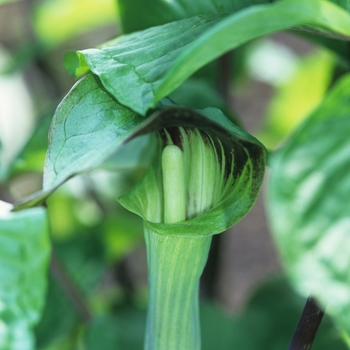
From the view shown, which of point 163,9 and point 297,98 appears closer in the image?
point 163,9

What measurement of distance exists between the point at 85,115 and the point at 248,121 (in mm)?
1772

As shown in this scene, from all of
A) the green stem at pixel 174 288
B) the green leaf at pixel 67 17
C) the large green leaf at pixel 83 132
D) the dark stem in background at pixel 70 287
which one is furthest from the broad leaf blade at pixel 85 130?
the green leaf at pixel 67 17

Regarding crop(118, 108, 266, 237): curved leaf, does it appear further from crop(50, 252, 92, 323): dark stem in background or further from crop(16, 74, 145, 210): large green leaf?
crop(50, 252, 92, 323): dark stem in background

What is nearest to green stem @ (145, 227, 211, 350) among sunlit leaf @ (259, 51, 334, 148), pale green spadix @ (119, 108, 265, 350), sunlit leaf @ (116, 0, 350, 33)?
pale green spadix @ (119, 108, 265, 350)

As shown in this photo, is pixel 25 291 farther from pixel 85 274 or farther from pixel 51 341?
pixel 85 274

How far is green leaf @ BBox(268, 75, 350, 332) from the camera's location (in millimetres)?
272

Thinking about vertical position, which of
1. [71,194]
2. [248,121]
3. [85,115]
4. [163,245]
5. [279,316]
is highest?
[85,115]

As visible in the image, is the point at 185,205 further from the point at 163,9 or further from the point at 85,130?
the point at 163,9

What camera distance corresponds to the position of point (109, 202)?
50.7 inches

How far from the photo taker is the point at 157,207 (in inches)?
18.6

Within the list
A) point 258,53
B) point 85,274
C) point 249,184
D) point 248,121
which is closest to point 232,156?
point 249,184

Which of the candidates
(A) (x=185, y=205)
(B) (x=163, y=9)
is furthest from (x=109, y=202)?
(A) (x=185, y=205)

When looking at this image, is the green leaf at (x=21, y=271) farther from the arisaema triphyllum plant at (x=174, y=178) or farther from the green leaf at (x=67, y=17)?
the green leaf at (x=67, y=17)

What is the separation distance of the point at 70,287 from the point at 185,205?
1.22 feet
